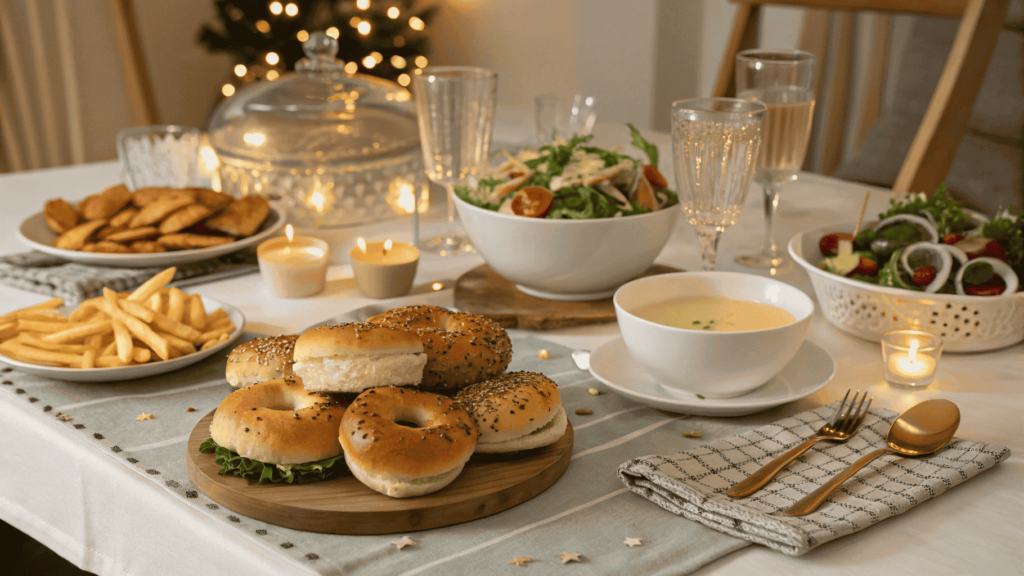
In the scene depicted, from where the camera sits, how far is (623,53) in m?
4.56

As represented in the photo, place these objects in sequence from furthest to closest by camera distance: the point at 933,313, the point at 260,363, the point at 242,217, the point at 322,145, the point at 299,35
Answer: the point at 299,35
the point at 322,145
the point at 242,217
the point at 933,313
the point at 260,363

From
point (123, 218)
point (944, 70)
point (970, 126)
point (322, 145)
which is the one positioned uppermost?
point (944, 70)

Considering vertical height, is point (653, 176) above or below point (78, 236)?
above

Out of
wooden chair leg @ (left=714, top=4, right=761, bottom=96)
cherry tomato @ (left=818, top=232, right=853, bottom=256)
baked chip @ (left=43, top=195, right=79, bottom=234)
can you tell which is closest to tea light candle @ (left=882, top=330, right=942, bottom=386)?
cherry tomato @ (left=818, top=232, right=853, bottom=256)

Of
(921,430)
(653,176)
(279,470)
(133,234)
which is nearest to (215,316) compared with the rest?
(133,234)

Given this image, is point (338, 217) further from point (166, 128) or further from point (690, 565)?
point (690, 565)

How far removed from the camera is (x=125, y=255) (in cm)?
147

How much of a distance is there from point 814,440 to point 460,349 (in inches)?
15.2

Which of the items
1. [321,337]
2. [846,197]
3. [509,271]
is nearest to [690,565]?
[321,337]

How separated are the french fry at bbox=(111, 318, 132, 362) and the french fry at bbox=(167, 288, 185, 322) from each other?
0.22 ft

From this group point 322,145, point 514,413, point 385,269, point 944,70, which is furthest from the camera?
point 944,70

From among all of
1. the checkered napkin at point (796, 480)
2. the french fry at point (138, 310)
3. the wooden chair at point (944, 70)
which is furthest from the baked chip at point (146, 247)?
the wooden chair at point (944, 70)

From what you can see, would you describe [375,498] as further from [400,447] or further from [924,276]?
[924,276]

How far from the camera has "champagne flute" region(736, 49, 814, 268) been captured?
1.49 metres
